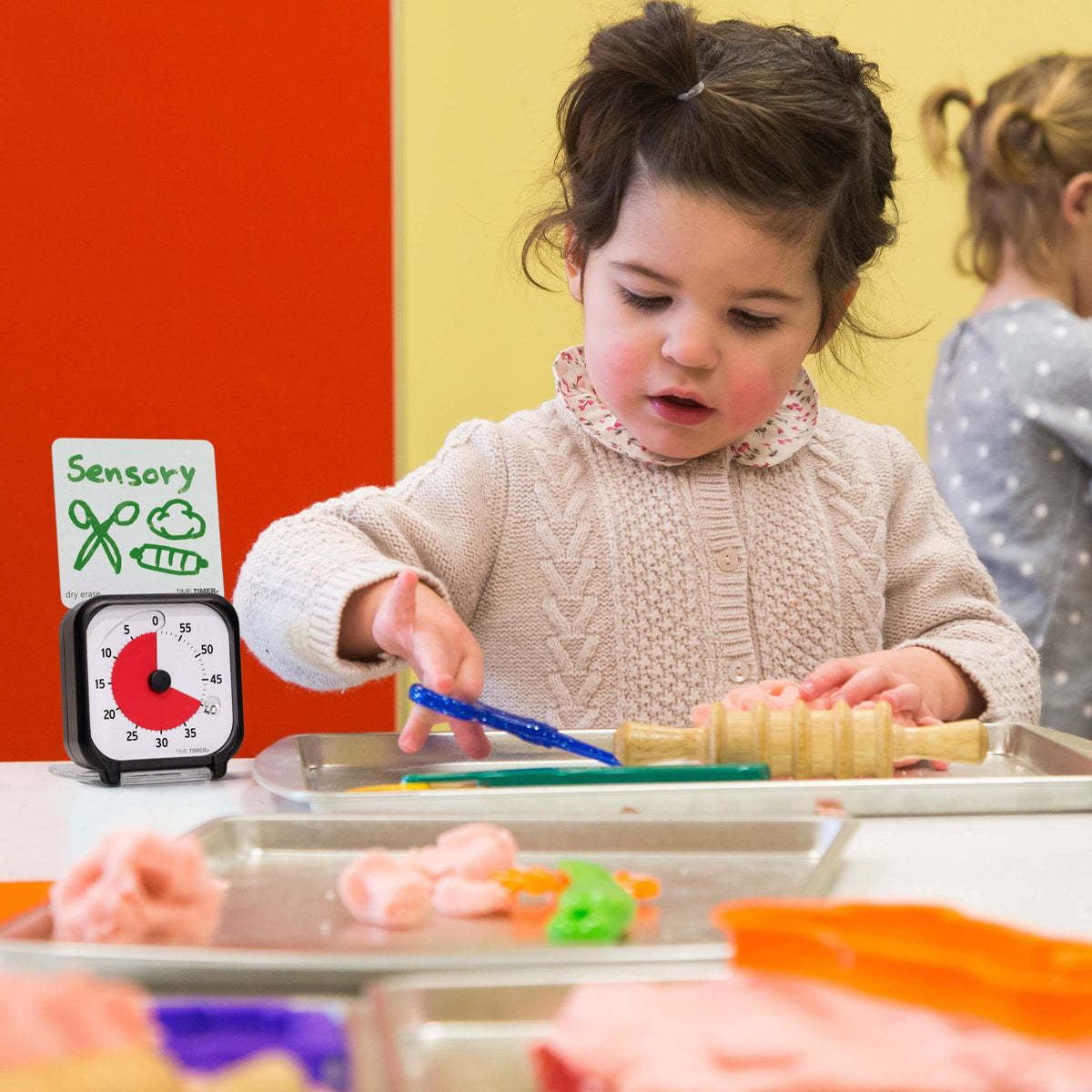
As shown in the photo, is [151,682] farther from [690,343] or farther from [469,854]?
[690,343]

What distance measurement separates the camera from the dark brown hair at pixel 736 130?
0.97 meters

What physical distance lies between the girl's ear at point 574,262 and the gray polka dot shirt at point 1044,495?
70 centimetres

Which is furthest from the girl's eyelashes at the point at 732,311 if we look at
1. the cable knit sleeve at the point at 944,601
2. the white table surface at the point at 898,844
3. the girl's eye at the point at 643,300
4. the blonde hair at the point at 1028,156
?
the blonde hair at the point at 1028,156

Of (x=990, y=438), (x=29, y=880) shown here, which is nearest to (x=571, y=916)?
(x=29, y=880)

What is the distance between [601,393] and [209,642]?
428 millimetres

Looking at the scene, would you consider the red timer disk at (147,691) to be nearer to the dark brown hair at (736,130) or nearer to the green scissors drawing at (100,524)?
the green scissors drawing at (100,524)

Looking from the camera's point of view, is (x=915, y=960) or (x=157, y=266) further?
(x=157, y=266)

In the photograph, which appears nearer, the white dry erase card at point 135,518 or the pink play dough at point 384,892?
the pink play dough at point 384,892

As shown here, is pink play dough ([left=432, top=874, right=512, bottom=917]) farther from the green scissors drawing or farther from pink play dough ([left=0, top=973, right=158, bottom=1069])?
the green scissors drawing

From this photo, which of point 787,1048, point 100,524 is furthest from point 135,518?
point 787,1048

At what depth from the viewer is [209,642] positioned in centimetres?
75

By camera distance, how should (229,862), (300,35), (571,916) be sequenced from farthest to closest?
1. (300,35)
2. (229,862)
3. (571,916)

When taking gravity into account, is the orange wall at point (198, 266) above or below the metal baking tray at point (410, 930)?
above

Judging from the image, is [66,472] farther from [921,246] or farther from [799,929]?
[921,246]
